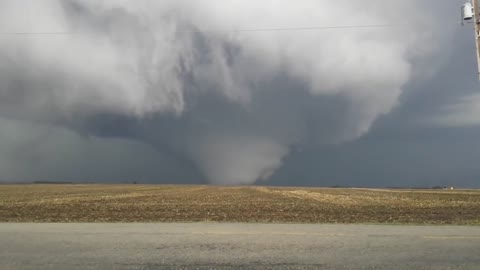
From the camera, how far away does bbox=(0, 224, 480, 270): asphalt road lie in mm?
8992

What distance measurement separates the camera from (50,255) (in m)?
9.80

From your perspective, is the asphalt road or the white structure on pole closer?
the asphalt road

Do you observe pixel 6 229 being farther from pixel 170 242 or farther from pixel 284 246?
pixel 284 246

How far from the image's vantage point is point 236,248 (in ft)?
35.5

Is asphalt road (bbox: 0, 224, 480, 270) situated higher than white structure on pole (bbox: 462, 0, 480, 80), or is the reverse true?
white structure on pole (bbox: 462, 0, 480, 80)

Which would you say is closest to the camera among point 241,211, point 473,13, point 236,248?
point 236,248

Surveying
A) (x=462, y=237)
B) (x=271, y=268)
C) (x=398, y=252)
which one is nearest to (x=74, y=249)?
(x=271, y=268)

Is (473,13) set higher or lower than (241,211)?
higher

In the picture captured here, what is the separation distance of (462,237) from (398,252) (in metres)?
3.99

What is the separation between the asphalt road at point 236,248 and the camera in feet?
29.5

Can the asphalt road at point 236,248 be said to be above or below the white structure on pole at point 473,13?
below

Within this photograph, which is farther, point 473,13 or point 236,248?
point 473,13

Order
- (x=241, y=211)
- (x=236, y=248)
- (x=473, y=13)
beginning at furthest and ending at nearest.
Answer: (x=241, y=211) → (x=473, y=13) → (x=236, y=248)

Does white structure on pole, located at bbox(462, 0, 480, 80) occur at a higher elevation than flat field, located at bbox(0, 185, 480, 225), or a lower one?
higher
